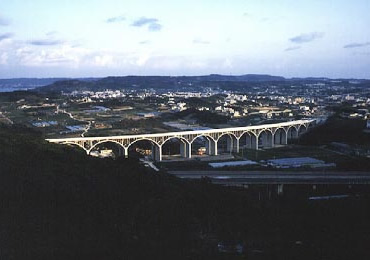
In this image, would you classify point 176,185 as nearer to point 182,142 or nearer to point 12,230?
point 12,230

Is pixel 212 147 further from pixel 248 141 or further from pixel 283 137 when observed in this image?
pixel 283 137

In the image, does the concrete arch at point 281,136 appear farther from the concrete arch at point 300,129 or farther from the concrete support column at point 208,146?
the concrete support column at point 208,146

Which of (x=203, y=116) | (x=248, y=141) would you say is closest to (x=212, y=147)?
(x=248, y=141)

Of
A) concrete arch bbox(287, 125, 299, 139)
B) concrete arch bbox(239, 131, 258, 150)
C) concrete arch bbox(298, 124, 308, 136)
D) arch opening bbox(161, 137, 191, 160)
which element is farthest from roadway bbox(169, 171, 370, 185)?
concrete arch bbox(298, 124, 308, 136)

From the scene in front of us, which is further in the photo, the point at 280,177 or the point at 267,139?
the point at 267,139

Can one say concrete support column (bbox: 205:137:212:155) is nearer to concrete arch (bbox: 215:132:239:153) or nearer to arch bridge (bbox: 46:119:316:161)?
arch bridge (bbox: 46:119:316:161)

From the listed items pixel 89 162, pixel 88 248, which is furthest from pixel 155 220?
pixel 89 162
